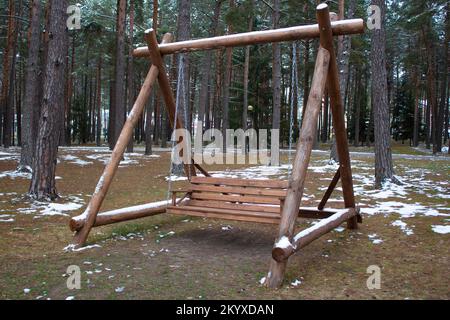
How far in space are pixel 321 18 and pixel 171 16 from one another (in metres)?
27.0

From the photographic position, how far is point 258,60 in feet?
92.7

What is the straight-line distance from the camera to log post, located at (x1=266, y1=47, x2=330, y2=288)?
14.0ft

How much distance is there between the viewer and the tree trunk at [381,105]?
34.7 ft

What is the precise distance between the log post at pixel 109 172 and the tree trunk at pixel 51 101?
9.61 feet

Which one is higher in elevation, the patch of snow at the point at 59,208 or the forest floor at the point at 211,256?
the patch of snow at the point at 59,208

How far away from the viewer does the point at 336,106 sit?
19.6 ft

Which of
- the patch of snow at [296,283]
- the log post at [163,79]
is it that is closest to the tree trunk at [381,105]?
the log post at [163,79]

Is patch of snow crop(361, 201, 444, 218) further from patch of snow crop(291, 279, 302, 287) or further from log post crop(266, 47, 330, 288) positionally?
patch of snow crop(291, 279, 302, 287)

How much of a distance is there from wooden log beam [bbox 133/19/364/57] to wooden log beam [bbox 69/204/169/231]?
2595mm

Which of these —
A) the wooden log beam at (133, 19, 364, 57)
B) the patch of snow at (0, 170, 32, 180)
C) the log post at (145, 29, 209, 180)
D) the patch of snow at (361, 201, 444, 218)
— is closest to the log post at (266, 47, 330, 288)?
the wooden log beam at (133, 19, 364, 57)

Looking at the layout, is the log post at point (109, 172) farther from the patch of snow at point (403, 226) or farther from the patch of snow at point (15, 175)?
the patch of snow at point (15, 175)

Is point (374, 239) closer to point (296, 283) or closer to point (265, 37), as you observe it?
point (296, 283)

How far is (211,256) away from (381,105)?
721 centimetres
